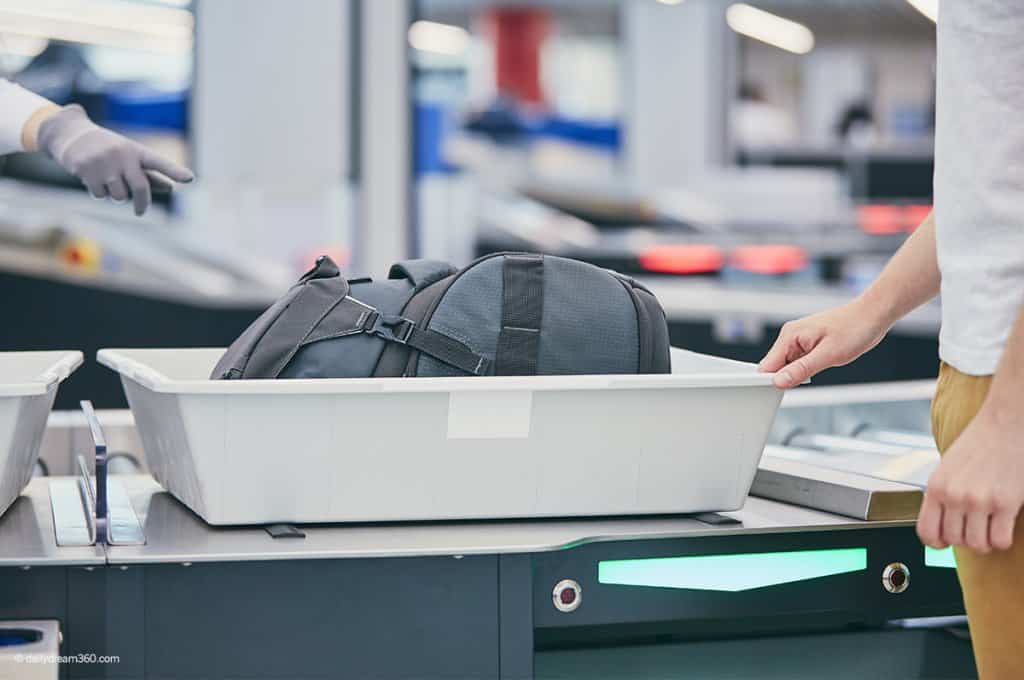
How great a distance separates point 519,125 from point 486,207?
4.11 meters

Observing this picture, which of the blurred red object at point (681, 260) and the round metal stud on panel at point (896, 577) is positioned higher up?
the blurred red object at point (681, 260)

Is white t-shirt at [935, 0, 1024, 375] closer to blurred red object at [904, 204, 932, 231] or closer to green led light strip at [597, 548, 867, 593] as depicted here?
green led light strip at [597, 548, 867, 593]

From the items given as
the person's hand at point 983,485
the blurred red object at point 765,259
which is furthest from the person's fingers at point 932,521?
the blurred red object at point 765,259

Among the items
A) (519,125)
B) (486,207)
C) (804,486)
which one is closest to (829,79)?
(519,125)

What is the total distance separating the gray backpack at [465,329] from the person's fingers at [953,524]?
0.42 meters

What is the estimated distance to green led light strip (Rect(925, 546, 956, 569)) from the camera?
1.30 m

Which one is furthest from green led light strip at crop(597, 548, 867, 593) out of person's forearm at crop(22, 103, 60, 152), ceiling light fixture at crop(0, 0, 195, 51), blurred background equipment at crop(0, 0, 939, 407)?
ceiling light fixture at crop(0, 0, 195, 51)

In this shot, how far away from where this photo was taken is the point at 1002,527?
0.87 m

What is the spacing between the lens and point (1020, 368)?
87 centimetres

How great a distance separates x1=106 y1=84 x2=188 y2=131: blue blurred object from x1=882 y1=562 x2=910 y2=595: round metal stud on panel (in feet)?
17.9

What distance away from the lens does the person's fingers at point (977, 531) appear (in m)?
0.87

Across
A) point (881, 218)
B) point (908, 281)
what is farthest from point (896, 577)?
point (881, 218)

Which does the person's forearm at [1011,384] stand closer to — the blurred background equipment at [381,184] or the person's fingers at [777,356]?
the person's fingers at [777,356]

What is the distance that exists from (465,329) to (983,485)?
506 mm
